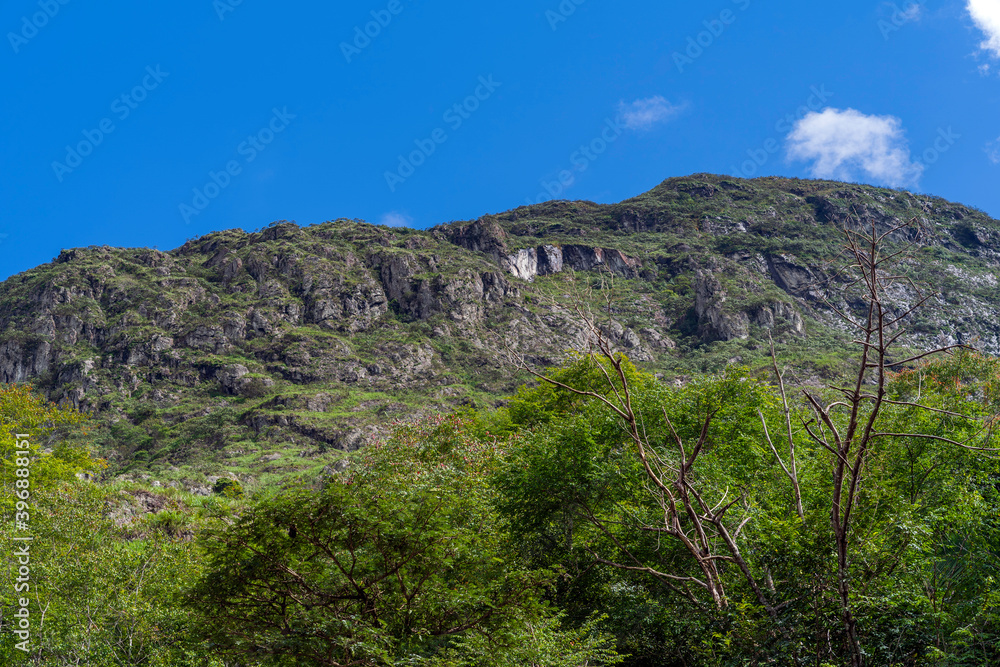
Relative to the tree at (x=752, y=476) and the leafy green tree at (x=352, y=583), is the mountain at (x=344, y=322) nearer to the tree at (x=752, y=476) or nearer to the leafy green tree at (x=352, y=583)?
the tree at (x=752, y=476)

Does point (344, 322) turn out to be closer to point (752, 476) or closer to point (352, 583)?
point (752, 476)

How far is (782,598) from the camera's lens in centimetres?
591

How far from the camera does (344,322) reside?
125125mm

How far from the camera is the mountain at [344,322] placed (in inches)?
3583

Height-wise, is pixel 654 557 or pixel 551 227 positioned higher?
pixel 551 227

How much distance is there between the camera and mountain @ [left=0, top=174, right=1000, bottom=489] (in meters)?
91.0

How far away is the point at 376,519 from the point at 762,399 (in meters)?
12.0

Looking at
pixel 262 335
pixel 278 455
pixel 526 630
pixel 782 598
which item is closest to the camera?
pixel 782 598

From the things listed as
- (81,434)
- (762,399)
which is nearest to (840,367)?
(762,399)

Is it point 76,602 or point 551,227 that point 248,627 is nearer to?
point 76,602

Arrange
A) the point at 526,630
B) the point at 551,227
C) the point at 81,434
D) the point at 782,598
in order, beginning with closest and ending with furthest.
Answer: the point at 782,598 → the point at 526,630 → the point at 81,434 → the point at 551,227
